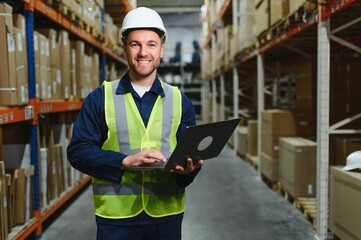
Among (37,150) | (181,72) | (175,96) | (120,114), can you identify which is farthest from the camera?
(181,72)

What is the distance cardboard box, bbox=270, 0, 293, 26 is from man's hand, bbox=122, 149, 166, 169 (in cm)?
383

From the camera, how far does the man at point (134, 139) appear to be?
199 centimetres

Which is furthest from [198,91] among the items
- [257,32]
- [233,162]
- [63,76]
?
[63,76]

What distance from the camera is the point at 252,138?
27.1 feet

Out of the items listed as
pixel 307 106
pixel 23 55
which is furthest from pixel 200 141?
pixel 307 106

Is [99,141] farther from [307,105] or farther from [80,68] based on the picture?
[307,105]

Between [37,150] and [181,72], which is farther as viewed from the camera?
[181,72]

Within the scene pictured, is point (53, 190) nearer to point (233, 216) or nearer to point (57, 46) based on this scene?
point (57, 46)

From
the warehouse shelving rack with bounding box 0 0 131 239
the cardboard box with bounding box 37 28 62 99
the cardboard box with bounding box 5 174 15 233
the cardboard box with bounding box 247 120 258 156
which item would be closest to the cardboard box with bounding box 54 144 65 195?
the warehouse shelving rack with bounding box 0 0 131 239

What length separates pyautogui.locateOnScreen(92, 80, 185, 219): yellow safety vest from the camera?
2006mm

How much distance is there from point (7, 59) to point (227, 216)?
9.56 feet

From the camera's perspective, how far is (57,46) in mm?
4945

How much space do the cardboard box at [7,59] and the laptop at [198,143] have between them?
1.93 metres

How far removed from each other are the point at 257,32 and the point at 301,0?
2333 millimetres
